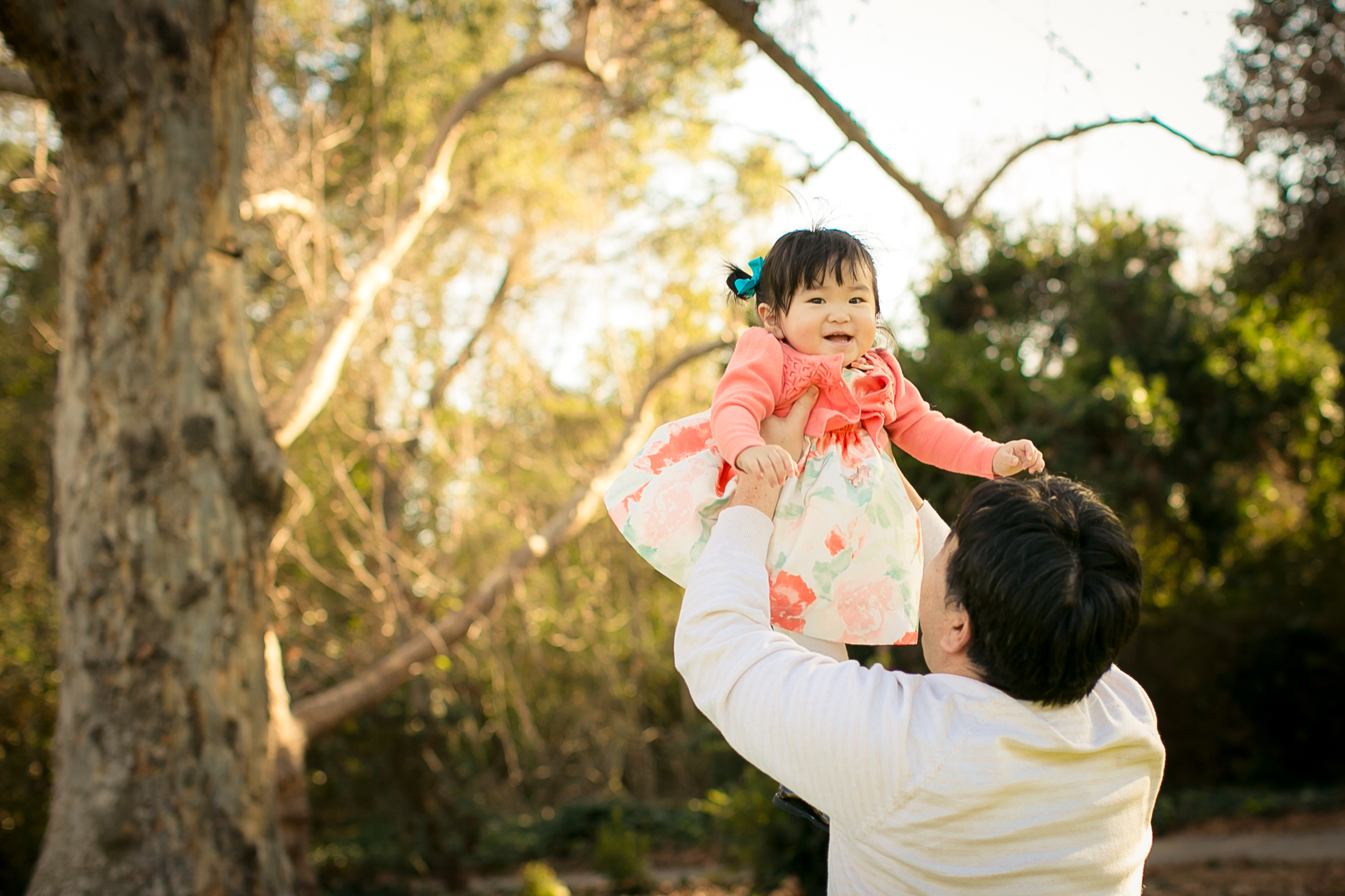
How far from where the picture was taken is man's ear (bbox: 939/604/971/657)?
120 cm

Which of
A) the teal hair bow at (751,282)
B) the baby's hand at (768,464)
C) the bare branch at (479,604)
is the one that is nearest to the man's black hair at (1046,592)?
the baby's hand at (768,464)

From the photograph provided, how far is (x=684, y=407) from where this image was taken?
8523 millimetres

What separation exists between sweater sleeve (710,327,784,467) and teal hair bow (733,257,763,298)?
13cm

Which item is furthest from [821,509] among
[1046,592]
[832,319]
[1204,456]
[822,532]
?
[1204,456]

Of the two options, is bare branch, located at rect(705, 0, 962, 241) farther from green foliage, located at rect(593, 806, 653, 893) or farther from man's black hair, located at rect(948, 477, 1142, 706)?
green foliage, located at rect(593, 806, 653, 893)

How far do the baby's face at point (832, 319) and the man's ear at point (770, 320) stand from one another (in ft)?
0.09

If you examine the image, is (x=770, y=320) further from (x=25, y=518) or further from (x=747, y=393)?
(x=25, y=518)

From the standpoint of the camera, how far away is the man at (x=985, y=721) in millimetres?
1119

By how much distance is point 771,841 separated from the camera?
16.2 feet

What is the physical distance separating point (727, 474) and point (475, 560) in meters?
7.93

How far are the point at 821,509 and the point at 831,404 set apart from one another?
0.62 ft

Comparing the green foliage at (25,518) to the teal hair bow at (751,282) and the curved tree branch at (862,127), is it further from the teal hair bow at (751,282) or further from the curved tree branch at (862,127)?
the teal hair bow at (751,282)

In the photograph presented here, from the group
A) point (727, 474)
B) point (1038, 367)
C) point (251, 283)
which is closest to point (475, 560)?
point (251, 283)

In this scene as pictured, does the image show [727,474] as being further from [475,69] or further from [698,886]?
[475,69]
